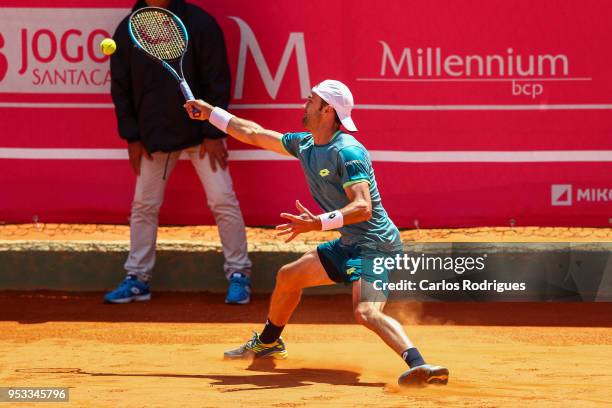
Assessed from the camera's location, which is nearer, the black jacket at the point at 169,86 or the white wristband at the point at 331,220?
the white wristband at the point at 331,220

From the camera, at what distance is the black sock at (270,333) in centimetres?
698

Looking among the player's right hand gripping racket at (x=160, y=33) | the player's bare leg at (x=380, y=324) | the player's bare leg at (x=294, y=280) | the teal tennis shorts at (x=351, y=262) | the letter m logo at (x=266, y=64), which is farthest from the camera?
the letter m logo at (x=266, y=64)

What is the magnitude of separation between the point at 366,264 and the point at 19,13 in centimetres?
396

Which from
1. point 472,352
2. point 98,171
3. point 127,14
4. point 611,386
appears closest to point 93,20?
point 127,14

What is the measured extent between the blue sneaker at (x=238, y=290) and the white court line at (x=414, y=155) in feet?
2.94

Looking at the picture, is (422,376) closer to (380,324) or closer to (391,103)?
(380,324)

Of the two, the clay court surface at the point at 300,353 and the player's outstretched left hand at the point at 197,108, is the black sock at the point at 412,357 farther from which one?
the player's outstretched left hand at the point at 197,108

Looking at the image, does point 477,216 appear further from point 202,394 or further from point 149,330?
point 202,394

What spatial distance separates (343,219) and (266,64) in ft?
10.4

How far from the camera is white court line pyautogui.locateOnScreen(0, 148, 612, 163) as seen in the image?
8.83m

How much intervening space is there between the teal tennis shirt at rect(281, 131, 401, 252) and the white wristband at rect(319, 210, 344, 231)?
258mm

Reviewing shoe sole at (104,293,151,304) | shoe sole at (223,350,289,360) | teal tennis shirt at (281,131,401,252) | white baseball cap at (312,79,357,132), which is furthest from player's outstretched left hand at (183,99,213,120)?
shoe sole at (104,293,151,304)

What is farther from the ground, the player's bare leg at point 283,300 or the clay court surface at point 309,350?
the player's bare leg at point 283,300

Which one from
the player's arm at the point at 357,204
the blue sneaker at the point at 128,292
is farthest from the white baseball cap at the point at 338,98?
the blue sneaker at the point at 128,292
